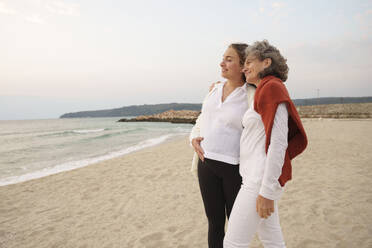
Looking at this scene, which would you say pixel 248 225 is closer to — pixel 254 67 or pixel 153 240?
pixel 254 67

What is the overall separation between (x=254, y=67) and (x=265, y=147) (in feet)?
1.56

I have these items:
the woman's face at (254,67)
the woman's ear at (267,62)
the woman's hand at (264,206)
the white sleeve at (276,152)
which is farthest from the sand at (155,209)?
the woman's ear at (267,62)

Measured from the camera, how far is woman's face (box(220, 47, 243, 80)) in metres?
1.63

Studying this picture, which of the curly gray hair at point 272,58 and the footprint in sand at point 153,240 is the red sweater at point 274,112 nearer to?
the curly gray hair at point 272,58

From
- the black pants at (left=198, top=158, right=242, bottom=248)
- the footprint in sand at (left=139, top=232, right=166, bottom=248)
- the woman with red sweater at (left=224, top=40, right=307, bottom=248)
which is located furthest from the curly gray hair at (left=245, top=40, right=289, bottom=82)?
the footprint in sand at (left=139, top=232, right=166, bottom=248)

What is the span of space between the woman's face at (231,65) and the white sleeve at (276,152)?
0.56 metres

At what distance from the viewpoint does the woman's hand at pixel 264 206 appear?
1.20 metres

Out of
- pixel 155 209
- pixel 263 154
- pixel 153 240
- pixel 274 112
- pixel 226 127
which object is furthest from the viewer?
pixel 155 209

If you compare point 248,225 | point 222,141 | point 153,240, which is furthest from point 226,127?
point 153,240

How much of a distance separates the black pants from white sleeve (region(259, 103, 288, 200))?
1.25ft

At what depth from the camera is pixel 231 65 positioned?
1641 millimetres

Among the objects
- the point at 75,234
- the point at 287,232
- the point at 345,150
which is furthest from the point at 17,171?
the point at 345,150

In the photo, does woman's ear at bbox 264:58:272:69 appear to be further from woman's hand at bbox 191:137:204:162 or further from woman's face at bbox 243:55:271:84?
woman's hand at bbox 191:137:204:162

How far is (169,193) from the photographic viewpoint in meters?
4.82
